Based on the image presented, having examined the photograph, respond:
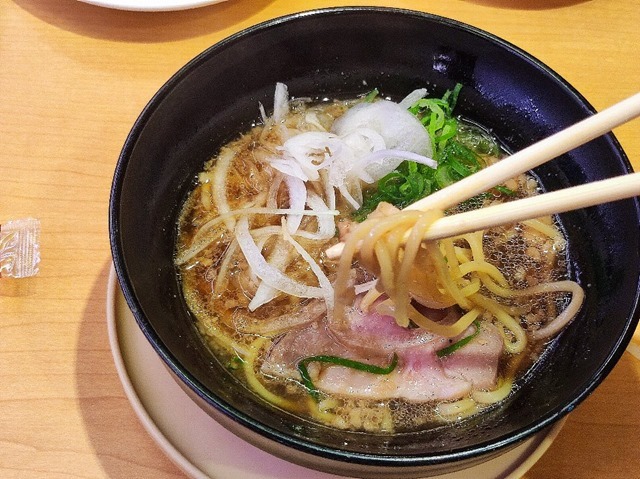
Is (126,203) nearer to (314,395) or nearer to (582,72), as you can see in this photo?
(314,395)

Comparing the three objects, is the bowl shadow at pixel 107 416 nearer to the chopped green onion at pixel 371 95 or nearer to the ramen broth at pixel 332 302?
the ramen broth at pixel 332 302

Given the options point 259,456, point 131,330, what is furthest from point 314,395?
point 131,330

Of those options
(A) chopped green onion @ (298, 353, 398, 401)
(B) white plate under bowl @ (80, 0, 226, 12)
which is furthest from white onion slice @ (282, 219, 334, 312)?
(B) white plate under bowl @ (80, 0, 226, 12)

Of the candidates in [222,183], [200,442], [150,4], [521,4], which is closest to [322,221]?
[222,183]

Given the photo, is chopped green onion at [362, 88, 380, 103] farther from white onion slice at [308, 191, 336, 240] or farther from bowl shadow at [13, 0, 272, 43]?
bowl shadow at [13, 0, 272, 43]

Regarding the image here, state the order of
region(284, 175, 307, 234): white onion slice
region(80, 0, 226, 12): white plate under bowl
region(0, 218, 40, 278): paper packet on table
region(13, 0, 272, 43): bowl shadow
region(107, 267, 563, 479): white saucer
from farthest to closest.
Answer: region(13, 0, 272, 43): bowl shadow < region(80, 0, 226, 12): white plate under bowl < region(0, 218, 40, 278): paper packet on table < region(284, 175, 307, 234): white onion slice < region(107, 267, 563, 479): white saucer

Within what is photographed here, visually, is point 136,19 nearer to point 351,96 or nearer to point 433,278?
point 351,96
